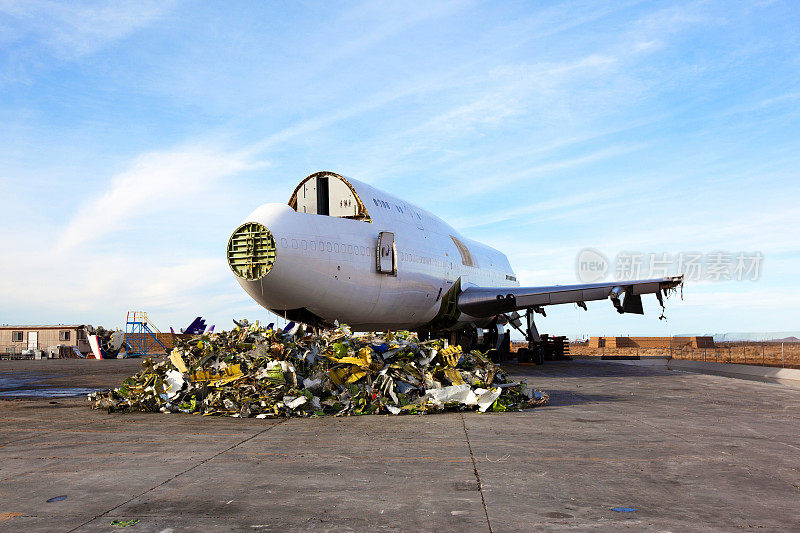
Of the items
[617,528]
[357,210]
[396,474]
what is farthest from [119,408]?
[617,528]

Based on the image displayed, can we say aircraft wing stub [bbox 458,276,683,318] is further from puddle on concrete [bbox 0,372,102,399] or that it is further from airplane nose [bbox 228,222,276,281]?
puddle on concrete [bbox 0,372,102,399]

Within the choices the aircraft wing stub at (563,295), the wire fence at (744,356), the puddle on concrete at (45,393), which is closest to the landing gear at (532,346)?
the aircraft wing stub at (563,295)

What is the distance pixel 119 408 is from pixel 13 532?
29.7 ft

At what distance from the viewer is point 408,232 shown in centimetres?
2291

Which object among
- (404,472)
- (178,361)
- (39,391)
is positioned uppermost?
(178,361)

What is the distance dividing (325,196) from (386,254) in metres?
2.99

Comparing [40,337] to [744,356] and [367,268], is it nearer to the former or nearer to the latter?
[367,268]

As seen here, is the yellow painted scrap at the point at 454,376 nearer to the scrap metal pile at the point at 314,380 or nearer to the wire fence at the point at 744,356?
the scrap metal pile at the point at 314,380

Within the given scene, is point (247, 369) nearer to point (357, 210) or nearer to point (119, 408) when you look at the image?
point (119, 408)

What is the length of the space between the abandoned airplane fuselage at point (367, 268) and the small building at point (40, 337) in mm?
57959

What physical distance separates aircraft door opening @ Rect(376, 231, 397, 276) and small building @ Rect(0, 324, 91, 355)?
61069 millimetres

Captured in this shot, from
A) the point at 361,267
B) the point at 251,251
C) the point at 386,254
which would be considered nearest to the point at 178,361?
the point at 251,251

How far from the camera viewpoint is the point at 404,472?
22.8 feet

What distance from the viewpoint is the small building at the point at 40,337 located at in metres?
72.4
